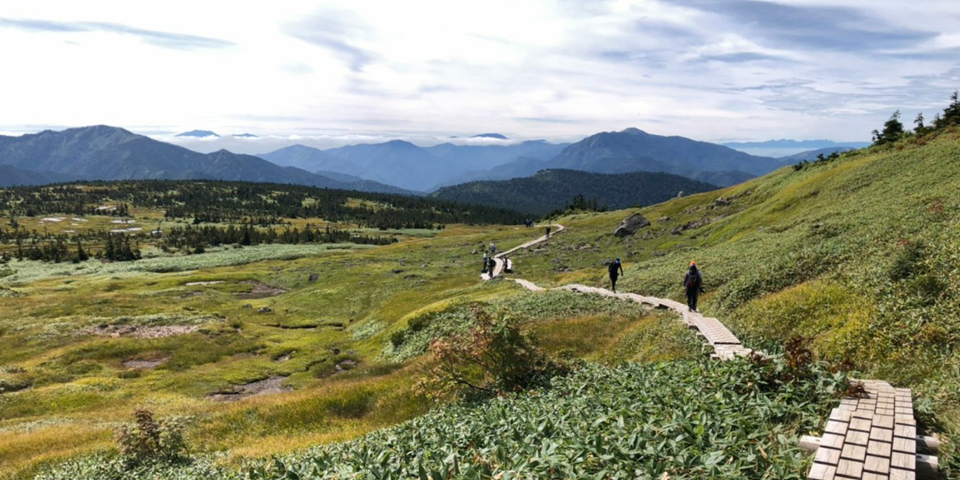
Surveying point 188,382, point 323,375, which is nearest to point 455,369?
point 323,375

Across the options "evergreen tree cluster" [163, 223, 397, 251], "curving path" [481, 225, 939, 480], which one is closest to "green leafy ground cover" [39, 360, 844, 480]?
"curving path" [481, 225, 939, 480]

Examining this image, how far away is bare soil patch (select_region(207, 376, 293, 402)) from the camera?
36656mm

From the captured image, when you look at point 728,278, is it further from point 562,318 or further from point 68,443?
point 68,443

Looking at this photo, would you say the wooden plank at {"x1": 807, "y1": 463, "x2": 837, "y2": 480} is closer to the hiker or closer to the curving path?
the curving path

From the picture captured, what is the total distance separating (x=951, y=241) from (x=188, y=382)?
164ft

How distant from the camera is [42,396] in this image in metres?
36.2

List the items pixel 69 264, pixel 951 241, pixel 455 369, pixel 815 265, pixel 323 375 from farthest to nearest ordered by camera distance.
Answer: pixel 69 264 → pixel 323 375 → pixel 815 265 → pixel 455 369 → pixel 951 241

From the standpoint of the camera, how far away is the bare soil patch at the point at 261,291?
286ft

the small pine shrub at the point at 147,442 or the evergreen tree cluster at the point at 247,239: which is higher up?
the small pine shrub at the point at 147,442

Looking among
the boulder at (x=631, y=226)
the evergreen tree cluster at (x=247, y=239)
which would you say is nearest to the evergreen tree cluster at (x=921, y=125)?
the boulder at (x=631, y=226)

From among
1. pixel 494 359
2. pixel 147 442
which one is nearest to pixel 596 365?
pixel 494 359

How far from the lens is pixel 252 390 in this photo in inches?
1515

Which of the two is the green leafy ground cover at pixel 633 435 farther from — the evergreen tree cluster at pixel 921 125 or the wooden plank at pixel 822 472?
the evergreen tree cluster at pixel 921 125

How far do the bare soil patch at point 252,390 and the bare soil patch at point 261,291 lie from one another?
5040 cm
